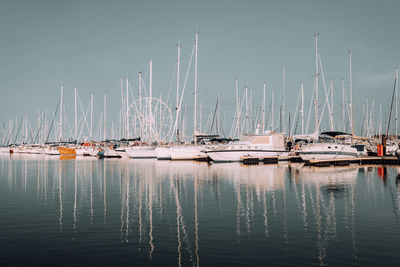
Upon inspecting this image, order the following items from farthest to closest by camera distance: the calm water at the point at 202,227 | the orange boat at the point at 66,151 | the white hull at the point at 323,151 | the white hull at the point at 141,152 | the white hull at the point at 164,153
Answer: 1. the orange boat at the point at 66,151
2. the white hull at the point at 141,152
3. the white hull at the point at 164,153
4. the white hull at the point at 323,151
5. the calm water at the point at 202,227

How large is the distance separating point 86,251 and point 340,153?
49895mm

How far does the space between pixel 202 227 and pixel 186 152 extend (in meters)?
54.4

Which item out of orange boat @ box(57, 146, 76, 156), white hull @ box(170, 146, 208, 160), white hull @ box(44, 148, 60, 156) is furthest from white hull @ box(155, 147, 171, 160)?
white hull @ box(44, 148, 60, 156)

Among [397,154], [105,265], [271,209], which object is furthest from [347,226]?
[397,154]

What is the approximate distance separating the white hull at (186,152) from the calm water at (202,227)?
138 ft

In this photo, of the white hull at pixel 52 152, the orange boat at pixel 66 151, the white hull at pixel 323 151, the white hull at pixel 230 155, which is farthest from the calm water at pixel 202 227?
the white hull at pixel 52 152

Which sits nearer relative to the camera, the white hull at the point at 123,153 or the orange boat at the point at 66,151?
the white hull at the point at 123,153

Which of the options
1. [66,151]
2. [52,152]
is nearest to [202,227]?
[66,151]

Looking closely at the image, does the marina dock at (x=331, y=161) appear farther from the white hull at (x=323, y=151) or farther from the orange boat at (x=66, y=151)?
the orange boat at (x=66, y=151)

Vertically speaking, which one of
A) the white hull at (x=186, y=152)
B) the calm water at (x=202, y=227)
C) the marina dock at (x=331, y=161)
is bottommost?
the calm water at (x=202, y=227)

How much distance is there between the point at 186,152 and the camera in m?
70.1

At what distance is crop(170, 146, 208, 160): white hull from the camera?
6988 cm

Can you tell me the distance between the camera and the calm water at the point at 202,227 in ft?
38.7

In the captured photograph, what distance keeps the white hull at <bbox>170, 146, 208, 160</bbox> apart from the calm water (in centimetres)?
4209
